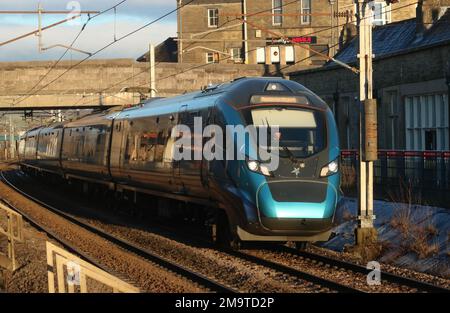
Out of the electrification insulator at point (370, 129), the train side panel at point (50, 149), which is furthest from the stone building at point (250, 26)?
the electrification insulator at point (370, 129)

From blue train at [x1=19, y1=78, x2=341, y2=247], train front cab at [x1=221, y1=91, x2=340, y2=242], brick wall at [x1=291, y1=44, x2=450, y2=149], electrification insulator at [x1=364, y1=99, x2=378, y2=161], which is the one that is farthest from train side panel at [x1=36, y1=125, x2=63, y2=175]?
train front cab at [x1=221, y1=91, x2=340, y2=242]

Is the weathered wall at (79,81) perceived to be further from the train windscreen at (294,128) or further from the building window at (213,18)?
the train windscreen at (294,128)

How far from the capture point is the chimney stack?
3034 centimetres

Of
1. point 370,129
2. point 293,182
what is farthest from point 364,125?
point 293,182

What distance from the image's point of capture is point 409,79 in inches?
1011

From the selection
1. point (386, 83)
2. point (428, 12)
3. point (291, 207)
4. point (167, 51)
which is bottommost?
point (291, 207)

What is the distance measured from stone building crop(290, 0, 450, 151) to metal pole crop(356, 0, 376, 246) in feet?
24.1

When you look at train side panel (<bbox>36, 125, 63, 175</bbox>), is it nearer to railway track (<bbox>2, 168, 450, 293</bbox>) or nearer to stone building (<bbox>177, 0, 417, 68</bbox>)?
railway track (<bbox>2, 168, 450, 293</bbox>)

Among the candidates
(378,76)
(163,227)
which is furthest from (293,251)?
(378,76)

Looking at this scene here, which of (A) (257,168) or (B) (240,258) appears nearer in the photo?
(A) (257,168)

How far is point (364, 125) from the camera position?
47.7 feet

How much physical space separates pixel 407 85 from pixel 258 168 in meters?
14.3

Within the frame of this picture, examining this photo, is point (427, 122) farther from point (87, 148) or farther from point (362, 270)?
point (362, 270)
